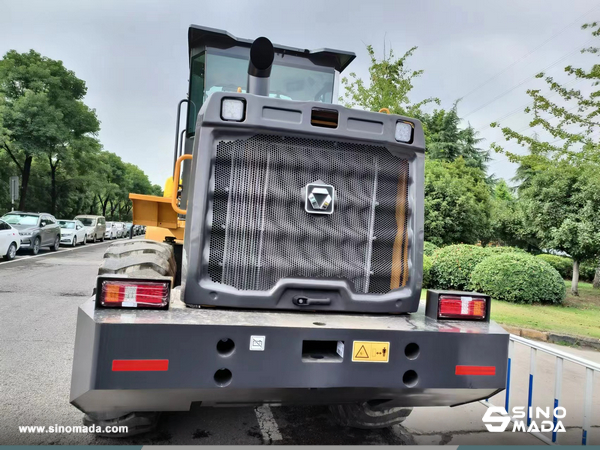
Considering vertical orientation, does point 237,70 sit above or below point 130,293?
above

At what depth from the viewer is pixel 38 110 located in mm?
28594

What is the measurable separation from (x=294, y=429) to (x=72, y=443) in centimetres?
168

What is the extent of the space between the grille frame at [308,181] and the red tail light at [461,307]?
173mm

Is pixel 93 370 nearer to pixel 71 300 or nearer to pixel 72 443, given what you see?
pixel 72 443

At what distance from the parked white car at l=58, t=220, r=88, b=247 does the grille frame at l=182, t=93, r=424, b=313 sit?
2441 cm

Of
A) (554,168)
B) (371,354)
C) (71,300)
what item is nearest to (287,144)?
(371,354)

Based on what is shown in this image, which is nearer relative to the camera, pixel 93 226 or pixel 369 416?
pixel 369 416

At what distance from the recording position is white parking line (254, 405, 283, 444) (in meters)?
3.93

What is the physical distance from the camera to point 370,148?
329 centimetres

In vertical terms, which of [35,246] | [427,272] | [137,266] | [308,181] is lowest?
[35,246]

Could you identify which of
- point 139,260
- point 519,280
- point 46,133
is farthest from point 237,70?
point 46,133

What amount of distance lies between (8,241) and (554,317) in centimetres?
1573

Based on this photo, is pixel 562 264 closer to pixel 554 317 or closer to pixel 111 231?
pixel 554 317

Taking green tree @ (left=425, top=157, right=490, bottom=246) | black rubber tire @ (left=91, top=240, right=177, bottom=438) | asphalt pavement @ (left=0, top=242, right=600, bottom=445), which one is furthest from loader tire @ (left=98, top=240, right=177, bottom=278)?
Answer: green tree @ (left=425, top=157, right=490, bottom=246)
